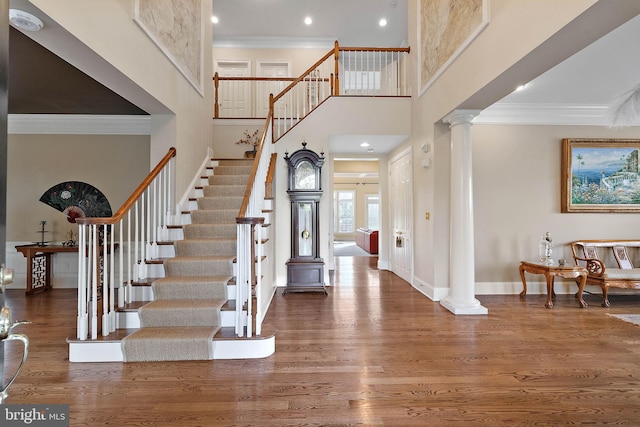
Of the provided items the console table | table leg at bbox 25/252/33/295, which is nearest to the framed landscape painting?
the console table

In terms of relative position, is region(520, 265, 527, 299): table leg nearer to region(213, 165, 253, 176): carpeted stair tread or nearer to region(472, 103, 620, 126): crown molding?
region(472, 103, 620, 126): crown molding

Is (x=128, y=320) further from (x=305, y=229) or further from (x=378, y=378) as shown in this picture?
(x=305, y=229)

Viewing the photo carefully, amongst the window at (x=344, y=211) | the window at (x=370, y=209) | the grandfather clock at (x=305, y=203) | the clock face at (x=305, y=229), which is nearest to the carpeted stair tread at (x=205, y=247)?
the grandfather clock at (x=305, y=203)

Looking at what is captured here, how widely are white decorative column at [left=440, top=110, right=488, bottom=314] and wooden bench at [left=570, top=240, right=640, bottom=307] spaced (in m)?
1.90

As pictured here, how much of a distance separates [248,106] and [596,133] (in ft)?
22.1

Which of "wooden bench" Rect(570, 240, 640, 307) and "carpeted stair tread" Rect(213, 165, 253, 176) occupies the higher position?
"carpeted stair tread" Rect(213, 165, 253, 176)

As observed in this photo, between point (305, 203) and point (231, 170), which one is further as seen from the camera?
point (231, 170)

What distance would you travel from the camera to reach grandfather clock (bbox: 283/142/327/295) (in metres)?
5.02

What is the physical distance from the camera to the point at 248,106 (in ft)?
24.1

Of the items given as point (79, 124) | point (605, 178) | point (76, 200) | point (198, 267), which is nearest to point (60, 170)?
point (76, 200)

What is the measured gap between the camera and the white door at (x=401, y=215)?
5523 millimetres

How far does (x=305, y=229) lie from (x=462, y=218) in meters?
2.36

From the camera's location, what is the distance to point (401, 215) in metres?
6.07

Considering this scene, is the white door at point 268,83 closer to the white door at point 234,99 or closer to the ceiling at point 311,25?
the white door at point 234,99
